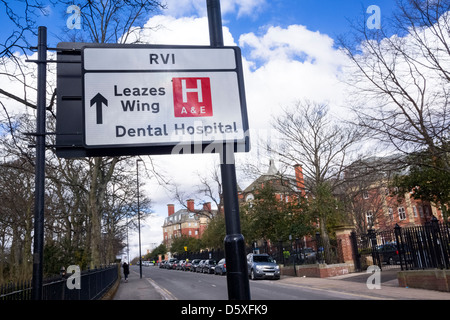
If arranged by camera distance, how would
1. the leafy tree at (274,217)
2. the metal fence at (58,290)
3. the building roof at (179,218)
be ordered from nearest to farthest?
the metal fence at (58,290)
the leafy tree at (274,217)
the building roof at (179,218)

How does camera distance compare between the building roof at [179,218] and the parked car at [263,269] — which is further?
the building roof at [179,218]

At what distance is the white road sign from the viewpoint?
2508mm

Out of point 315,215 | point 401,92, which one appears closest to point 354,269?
point 315,215

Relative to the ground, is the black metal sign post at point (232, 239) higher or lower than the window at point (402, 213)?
lower

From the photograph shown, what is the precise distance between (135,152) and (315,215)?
27053 mm

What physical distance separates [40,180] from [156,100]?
3.44ft

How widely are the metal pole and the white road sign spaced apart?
1.70ft

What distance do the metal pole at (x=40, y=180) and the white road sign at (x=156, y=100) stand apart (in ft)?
1.70

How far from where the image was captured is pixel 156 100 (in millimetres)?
2559

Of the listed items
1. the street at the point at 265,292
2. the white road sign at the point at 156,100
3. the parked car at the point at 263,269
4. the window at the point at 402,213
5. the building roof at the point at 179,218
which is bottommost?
the street at the point at 265,292

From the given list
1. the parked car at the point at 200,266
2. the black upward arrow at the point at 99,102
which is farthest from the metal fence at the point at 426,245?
the parked car at the point at 200,266

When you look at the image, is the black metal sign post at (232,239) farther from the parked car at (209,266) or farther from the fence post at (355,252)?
the parked car at (209,266)

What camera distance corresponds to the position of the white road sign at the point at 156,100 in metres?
2.51

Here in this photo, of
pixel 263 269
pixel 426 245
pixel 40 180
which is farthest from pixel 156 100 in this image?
pixel 263 269
